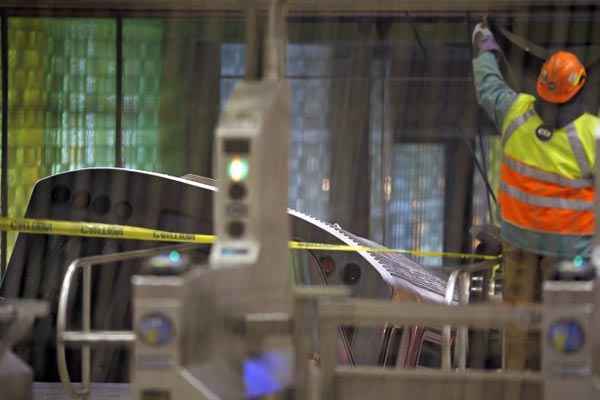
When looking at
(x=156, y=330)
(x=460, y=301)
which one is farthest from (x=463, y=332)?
(x=156, y=330)

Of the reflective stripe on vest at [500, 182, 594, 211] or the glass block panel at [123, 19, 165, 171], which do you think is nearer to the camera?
the reflective stripe on vest at [500, 182, 594, 211]

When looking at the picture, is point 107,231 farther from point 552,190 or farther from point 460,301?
point 552,190

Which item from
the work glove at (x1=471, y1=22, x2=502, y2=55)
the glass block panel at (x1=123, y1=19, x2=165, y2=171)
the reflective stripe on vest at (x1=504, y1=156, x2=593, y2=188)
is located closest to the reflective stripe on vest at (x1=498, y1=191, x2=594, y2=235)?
the reflective stripe on vest at (x1=504, y1=156, x2=593, y2=188)

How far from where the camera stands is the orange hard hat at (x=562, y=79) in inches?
227

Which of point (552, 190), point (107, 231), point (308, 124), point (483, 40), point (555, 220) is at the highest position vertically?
point (483, 40)

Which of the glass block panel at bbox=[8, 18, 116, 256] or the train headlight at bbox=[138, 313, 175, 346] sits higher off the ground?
the glass block panel at bbox=[8, 18, 116, 256]

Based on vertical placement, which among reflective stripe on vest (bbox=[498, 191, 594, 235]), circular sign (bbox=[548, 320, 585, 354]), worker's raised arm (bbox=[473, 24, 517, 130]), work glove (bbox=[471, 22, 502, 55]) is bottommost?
circular sign (bbox=[548, 320, 585, 354])

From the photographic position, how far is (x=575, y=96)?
228 inches

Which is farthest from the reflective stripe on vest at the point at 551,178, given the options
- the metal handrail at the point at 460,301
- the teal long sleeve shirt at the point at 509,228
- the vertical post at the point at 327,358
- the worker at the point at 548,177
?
the vertical post at the point at 327,358

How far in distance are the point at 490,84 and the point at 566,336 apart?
2306mm

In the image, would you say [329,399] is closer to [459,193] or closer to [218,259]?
[218,259]

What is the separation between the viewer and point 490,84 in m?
6.05

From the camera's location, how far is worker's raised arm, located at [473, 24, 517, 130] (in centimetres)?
599

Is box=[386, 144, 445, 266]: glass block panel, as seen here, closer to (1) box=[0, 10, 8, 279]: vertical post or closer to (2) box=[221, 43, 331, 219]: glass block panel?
(2) box=[221, 43, 331, 219]: glass block panel
